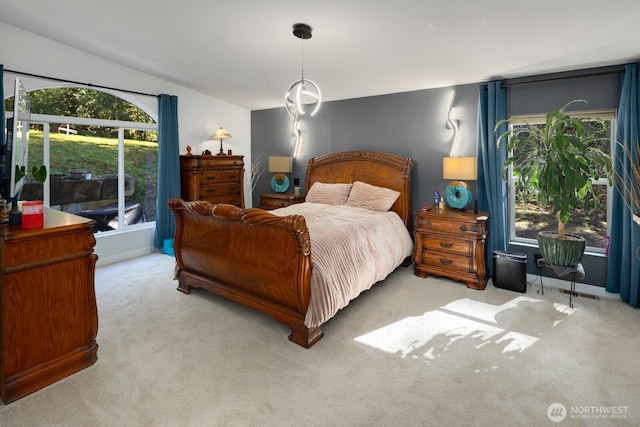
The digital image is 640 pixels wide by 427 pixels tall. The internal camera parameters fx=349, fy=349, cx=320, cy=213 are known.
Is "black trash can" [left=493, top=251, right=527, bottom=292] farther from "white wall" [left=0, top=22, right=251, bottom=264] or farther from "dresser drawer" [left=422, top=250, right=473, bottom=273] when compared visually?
"white wall" [left=0, top=22, right=251, bottom=264]

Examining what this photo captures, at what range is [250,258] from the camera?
2852 millimetres

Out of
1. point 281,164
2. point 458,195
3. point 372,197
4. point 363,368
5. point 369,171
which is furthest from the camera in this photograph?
point 281,164

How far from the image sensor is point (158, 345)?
101 inches

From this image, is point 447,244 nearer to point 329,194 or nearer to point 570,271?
point 570,271

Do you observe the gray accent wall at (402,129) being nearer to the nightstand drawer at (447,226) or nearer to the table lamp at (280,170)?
the table lamp at (280,170)

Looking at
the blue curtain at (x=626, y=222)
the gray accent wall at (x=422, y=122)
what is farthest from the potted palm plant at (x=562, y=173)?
the gray accent wall at (x=422, y=122)

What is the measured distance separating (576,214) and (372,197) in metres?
2.24

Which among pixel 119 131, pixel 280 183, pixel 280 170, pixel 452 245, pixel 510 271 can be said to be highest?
pixel 119 131

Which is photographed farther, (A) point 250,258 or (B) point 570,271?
(B) point 570,271

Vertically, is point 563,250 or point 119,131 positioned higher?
point 119,131

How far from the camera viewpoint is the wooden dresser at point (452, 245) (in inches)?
144

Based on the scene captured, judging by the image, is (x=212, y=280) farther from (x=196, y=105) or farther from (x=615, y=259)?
(x=615, y=259)

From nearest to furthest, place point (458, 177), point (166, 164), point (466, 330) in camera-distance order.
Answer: point (466, 330) < point (458, 177) < point (166, 164)

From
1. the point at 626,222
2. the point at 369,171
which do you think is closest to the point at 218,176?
the point at 369,171
